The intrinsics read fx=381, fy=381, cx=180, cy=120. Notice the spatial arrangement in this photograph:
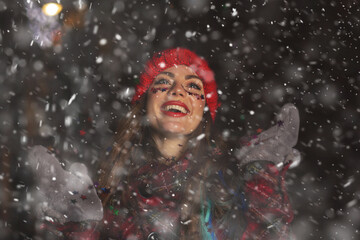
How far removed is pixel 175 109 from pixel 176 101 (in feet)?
0.09

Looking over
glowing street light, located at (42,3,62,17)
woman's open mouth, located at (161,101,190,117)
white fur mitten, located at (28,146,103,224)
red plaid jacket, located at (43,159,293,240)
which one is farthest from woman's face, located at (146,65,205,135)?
glowing street light, located at (42,3,62,17)

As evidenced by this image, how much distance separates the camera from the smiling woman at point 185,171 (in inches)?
43.5

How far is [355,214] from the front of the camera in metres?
1.38

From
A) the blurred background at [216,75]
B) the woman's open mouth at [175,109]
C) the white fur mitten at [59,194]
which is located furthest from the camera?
the blurred background at [216,75]

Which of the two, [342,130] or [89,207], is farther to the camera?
[342,130]

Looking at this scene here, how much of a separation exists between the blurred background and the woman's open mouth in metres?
0.25

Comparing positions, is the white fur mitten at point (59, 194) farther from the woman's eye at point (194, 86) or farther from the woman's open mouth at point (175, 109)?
the woman's eye at point (194, 86)

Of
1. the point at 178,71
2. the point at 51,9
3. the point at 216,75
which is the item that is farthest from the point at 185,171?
the point at 51,9

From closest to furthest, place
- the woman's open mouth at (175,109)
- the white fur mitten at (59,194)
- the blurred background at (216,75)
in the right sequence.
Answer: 1. the white fur mitten at (59,194)
2. the woman's open mouth at (175,109)
3. the blurred background at (216,75)

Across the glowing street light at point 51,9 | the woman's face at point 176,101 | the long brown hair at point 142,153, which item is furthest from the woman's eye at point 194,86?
the glowing street light at point 51,9

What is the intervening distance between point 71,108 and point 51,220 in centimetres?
Answer: 58

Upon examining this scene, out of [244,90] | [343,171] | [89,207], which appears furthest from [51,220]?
[343,171]

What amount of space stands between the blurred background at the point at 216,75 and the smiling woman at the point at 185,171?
0.60 ft

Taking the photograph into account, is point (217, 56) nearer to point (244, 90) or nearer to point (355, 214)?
point (244, 90)
